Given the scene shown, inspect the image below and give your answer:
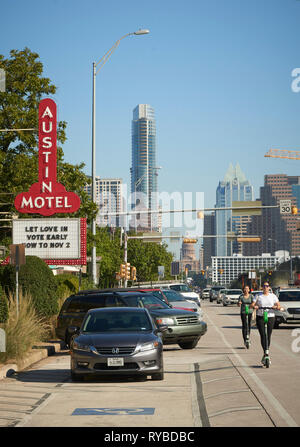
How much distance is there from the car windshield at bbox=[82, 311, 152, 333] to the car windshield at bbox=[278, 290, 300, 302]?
19.4m

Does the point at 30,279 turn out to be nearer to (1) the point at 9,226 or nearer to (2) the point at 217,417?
(1) the point at 9,226

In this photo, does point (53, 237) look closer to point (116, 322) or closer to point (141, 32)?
point (141, 32)

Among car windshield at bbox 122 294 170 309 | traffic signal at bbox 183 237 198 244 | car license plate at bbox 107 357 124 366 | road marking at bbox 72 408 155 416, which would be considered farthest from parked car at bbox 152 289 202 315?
traffic signal at bbox 183 237 198 244

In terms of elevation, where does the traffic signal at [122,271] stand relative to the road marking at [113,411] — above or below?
above

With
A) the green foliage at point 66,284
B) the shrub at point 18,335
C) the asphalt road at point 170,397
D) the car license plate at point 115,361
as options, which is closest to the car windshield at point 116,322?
the asphalt road at point 170,397

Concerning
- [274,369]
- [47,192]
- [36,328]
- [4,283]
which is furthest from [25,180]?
[274,369]

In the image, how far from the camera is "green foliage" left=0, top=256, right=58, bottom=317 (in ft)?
89.9

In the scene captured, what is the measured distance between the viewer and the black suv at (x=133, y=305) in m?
21.9

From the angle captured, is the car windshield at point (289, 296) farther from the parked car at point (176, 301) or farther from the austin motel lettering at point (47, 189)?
the austin motel lettering at point (47, 189)

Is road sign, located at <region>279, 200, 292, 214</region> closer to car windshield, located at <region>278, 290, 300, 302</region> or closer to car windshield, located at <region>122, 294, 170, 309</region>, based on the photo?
car windshield, located at <region>278, 290, 300, 302</region>

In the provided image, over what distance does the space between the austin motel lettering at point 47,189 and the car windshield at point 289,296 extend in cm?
991

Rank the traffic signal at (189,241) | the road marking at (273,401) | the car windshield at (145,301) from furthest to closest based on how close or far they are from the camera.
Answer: the traffic signal at (189,241), the car windshield at (145,301), the road marking at (273,401)

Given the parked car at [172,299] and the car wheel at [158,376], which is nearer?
the car wheel at [158,376]

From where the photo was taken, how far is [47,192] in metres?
35.3
